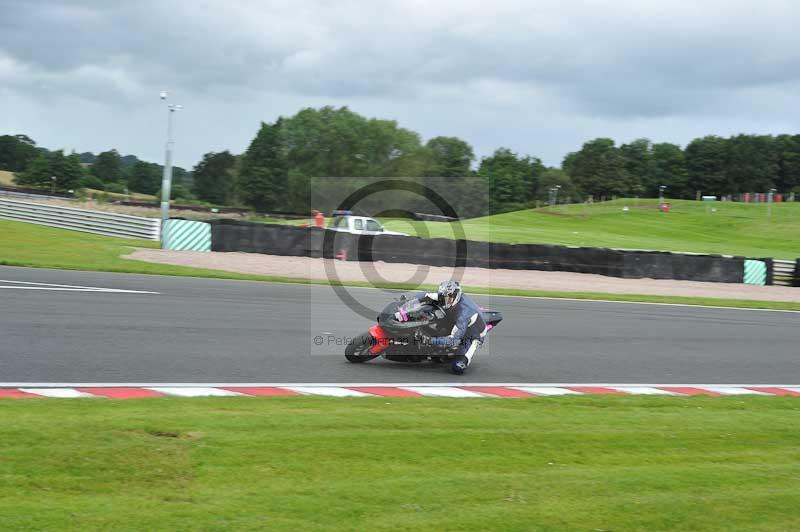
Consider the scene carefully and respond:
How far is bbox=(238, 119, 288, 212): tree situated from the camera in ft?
255

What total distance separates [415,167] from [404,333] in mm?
47127

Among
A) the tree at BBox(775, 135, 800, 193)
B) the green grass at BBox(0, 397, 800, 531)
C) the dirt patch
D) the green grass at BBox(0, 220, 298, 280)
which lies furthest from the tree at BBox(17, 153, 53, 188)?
the tree at BBox(775, 135, 800, 193)

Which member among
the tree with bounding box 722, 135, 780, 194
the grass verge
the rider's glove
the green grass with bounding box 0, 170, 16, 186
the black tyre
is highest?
the tree with bounding box 722, 135, 780, 194

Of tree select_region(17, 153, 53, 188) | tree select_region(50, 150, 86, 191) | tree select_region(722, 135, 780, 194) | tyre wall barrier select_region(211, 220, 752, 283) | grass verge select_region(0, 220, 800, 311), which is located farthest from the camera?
A: tree select_region(722, 135, 780, 194)

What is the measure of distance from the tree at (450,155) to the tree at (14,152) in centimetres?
8813

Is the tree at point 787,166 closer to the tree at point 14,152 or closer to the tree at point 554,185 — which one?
the tree at point 554,185

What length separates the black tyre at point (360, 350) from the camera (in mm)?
11073

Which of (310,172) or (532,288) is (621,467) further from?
(310,172)

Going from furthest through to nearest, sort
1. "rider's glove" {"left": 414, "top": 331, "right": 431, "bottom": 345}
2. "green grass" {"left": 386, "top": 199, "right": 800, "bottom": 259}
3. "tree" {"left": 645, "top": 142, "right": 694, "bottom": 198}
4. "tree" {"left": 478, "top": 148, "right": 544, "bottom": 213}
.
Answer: "tree" {"left": 645, "top": 142, "right": 694, "bottom": 198} → "tree" {"left": 478, "top": 148, "right": 544, "bottom": 213} → "green grass" {"left": 386, "top": 199, "right": 800, "bottom": 259} → "rider's glove" {"left": 414, "top": 331, "right": 431, "bottom": 345}

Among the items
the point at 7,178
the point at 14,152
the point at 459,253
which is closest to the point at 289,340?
the point at 459,253

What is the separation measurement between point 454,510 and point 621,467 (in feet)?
6.31

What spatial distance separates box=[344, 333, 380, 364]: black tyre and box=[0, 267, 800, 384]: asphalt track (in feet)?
0.41

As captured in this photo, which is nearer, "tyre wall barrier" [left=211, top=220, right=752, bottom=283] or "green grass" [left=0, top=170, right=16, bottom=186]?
"tyre wall barrier" [left=211, top=220, right=752, bottom=283]

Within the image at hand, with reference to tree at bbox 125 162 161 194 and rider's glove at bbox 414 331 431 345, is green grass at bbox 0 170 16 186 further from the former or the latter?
rider's glove at bbox 414 331 431 345
